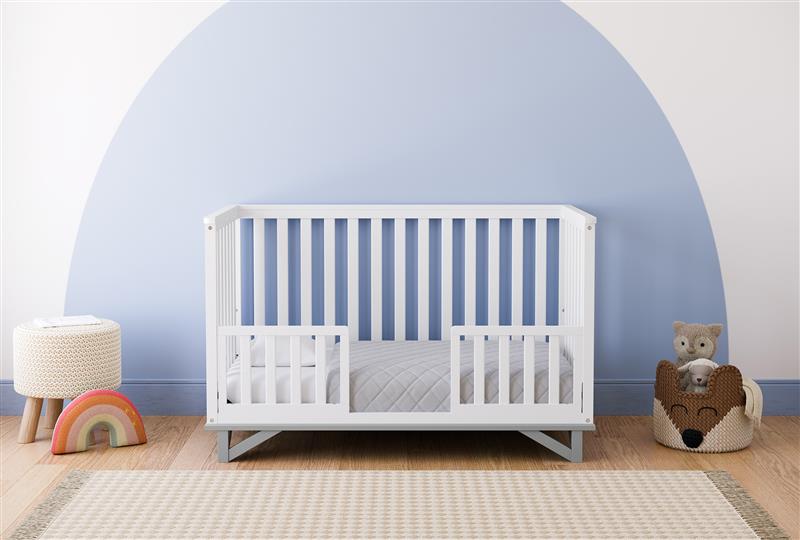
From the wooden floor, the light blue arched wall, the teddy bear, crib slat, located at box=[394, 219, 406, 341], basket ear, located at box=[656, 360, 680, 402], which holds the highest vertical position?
the light blue arched wall

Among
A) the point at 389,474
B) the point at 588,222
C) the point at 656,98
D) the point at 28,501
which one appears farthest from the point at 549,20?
the point at 28,501

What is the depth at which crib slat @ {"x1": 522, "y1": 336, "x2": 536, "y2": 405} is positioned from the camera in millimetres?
2973

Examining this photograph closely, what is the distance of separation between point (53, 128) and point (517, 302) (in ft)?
5.55

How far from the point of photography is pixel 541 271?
3512 mm

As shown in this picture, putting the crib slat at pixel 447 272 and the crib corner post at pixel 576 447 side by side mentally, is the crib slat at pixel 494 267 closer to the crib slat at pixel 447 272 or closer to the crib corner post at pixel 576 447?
the crib slat at pixel 447 272

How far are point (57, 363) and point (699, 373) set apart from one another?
1.98m

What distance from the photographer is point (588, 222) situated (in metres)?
2.94

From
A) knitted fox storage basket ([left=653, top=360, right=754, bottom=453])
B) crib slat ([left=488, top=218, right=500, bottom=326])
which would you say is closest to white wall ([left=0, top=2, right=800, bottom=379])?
knitted fox storage basket ([left=653, top=360, right=754, bottom=453])

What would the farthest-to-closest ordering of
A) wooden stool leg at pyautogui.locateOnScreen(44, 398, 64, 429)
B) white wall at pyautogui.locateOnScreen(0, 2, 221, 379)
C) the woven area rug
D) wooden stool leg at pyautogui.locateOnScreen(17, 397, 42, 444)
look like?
white wall at pyautogui.locateOnScreen(0, 2, 221, 379) < wooden stool leg at pyautogui.locateOnScreen(44, 398, 64, 429) < wooden stool leg at pyautogui.locateOnScreen(17, 397, 42, 444) < the woven area rug

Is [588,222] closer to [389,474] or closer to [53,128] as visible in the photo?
[389,474]

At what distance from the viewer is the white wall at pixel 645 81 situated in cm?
350

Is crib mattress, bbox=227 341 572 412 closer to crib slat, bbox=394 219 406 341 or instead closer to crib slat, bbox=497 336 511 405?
crib slat, bbox=497 336 511 405

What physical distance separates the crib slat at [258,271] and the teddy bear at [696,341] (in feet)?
4.49

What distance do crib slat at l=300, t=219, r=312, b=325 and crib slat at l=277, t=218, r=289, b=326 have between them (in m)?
0.05
